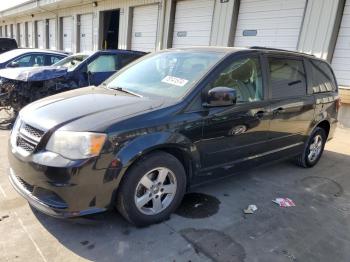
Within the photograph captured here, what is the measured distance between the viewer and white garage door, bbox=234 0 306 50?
28.9ft

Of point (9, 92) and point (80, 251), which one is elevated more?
point (9, 92)

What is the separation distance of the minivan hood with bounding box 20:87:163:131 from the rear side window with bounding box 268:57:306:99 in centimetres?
164

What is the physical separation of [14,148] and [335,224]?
3.34m

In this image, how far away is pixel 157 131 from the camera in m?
2.84

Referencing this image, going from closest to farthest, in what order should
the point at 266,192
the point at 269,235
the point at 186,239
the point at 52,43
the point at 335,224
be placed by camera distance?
1. the point at 186,239
2. the point at 269,235
3. the point at 335,224
4. the point at 266,192
5. the point at 52,43

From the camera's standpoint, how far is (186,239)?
2.91 meters

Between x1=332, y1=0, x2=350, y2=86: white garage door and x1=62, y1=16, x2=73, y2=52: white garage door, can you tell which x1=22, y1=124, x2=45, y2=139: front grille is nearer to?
x1=332, y1=0, x2=350, y2=86: white garage door

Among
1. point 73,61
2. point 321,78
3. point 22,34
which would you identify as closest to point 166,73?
point 321,78

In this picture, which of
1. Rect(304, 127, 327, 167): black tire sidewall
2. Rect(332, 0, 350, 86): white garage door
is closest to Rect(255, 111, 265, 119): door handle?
Rect(304, 127, 327, 167): black tire sidewall

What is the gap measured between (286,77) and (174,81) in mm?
1673

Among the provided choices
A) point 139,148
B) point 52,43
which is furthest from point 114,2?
point 139,148

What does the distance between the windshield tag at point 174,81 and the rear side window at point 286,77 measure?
4.02 ft

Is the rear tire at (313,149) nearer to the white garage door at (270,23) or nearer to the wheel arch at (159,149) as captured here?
the wheel arch at (159,149)

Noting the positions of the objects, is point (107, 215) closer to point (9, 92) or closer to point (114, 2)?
point (9, 92)
